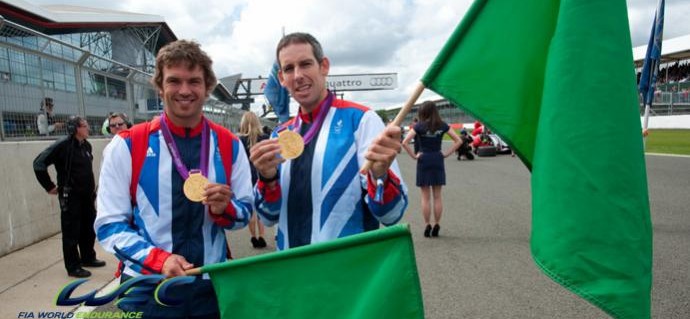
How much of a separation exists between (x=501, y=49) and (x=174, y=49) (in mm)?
1383

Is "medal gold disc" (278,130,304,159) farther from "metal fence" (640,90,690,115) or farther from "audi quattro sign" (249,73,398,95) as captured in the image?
"audi quattro sign" (249,73,398,95)

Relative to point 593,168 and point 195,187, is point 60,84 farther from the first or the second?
point 593,168

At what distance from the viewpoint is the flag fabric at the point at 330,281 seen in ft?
5.22

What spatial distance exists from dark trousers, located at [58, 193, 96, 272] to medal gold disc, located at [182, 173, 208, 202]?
13.1 ft

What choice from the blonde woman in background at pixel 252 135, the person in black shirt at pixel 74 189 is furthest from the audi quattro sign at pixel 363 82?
the person in black shirt at pixel 74 189

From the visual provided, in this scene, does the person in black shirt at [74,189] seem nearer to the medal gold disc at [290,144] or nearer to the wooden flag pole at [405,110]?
the medal gold disc at [290,144]

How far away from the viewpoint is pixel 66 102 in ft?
24.3

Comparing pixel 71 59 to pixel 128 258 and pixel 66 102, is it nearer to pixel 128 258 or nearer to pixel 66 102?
pixel 66 102

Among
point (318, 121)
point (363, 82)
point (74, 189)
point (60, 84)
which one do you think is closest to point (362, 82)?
point (363, 82)

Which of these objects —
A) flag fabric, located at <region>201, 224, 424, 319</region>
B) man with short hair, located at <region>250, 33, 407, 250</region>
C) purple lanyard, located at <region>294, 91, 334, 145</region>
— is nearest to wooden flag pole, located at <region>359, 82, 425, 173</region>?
man with short hair, located at <region>250, 33, 407, 250</region>

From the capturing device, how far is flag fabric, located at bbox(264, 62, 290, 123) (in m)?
2.60

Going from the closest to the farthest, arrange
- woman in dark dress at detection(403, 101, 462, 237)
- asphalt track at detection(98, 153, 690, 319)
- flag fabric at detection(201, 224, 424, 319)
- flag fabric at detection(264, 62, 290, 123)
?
flag fabric at detection(201, 224, 424, 319)
flag fabric at detection(264, 62, 290, 123)
asphalt track at detection(98, 153, 690, 319)
woman in dark dress at detection(403, 101, 462, 237)

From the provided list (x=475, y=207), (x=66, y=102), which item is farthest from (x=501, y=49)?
(x=66, y=102)

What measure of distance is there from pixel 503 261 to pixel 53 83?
697 cm
